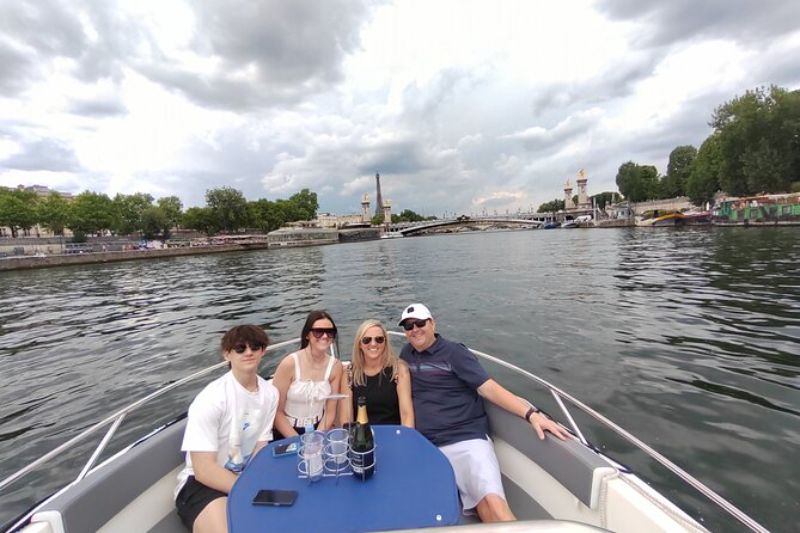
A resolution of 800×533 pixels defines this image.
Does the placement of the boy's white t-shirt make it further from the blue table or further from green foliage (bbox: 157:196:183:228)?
green foliage (bbox: 157:196:183:228)

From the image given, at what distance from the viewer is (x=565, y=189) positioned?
148 meters

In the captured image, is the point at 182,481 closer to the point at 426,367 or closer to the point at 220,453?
the point at 220,453

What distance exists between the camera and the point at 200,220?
3332 inches

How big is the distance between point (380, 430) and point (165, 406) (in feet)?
16.1

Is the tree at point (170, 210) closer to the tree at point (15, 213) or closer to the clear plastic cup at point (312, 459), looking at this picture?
the tree at point (15, 213)

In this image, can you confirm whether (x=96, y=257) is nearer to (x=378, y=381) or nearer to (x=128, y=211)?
(x=128, y=211)

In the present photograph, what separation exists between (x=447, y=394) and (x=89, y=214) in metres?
80.9

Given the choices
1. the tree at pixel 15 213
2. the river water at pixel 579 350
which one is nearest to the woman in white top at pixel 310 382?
the river water at pixel 579 350

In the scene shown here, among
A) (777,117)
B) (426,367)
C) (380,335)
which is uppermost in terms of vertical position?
(777,117)

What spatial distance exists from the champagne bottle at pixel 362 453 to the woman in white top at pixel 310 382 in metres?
1.00

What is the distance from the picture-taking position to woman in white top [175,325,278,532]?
2.47m

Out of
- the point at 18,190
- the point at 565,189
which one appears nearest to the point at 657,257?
the point at 18,190

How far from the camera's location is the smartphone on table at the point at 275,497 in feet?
6.57

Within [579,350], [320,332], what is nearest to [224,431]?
[320,332]
